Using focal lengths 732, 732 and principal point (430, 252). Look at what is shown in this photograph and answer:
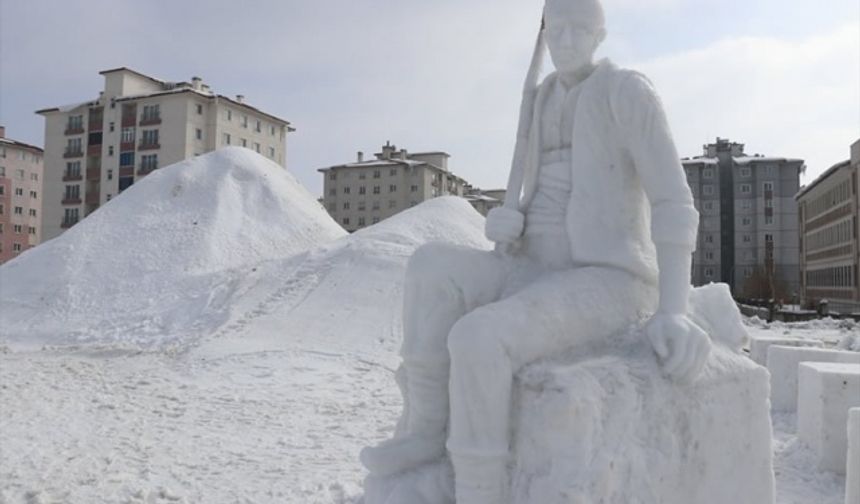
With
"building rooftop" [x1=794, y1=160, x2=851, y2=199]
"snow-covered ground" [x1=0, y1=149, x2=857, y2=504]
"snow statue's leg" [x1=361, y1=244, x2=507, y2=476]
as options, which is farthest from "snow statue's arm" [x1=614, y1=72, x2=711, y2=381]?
"building rooftop" [x1=794, y1=160, x2=851, y2=199]

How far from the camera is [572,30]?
287 cm

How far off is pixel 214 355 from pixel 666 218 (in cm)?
856

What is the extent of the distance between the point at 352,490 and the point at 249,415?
274 cm

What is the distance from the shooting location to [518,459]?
230 centimetres

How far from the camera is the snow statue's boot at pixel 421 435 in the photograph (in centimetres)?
261

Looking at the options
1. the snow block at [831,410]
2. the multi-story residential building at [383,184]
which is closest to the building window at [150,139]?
the multi-story residential building at [383,184]

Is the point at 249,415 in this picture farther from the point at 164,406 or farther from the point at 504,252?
the point at 504,252

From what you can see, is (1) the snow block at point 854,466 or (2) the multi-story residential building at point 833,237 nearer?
(1) the snow block at point 854,466

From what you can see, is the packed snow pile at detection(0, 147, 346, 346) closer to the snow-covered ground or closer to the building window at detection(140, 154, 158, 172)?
the snow-covered ground

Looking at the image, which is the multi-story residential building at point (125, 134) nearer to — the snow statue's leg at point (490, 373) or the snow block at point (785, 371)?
the snow block at point (785, 371)

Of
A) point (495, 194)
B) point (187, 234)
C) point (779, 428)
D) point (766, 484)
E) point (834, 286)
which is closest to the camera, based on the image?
point (766, 484)

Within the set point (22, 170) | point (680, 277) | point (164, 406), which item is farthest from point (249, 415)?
point (22, 170)

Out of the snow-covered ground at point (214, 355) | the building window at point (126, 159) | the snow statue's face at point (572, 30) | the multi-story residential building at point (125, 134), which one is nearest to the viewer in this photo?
the snow statue's face at point (572, 30)

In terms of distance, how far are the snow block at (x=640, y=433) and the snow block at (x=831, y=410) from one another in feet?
10.2
